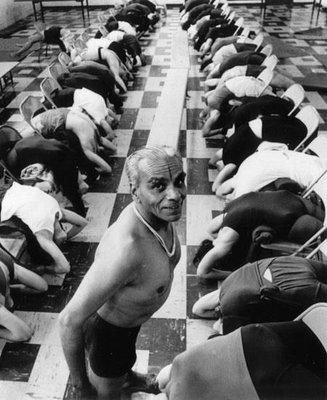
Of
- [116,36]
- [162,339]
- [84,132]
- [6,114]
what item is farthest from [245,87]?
[6,114]

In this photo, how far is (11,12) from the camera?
11.3 meters

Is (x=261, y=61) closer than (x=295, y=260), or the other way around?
(x=295, y=260)

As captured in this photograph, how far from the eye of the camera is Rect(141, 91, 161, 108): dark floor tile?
5.86m

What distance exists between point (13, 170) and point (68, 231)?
628 millimetres

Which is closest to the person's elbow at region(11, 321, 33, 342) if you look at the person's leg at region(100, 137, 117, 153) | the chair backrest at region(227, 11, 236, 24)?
the person's leg at region(100, 137, 117, 153)

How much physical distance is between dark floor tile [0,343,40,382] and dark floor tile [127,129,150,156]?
2695 mm

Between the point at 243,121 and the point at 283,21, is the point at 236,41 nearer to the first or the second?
the point at 243,121

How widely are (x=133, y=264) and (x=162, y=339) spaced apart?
1385 millimetres

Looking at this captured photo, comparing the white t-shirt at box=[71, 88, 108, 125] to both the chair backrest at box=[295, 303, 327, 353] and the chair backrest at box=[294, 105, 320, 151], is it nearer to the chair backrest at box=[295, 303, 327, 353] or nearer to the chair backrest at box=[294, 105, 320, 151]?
the chair backrest at box=[294, 105, 320, 151]

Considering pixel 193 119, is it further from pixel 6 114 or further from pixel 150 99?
pixel 6 114

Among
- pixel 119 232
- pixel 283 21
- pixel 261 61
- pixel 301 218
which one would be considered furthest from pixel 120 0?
pixel 119 232

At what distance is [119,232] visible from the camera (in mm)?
1301

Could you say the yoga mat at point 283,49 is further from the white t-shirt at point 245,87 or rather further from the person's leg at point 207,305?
the person's leg at point 207,305

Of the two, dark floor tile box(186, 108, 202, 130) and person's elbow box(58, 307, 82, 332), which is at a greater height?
person's elbow box(58, 307, 82, 332)
